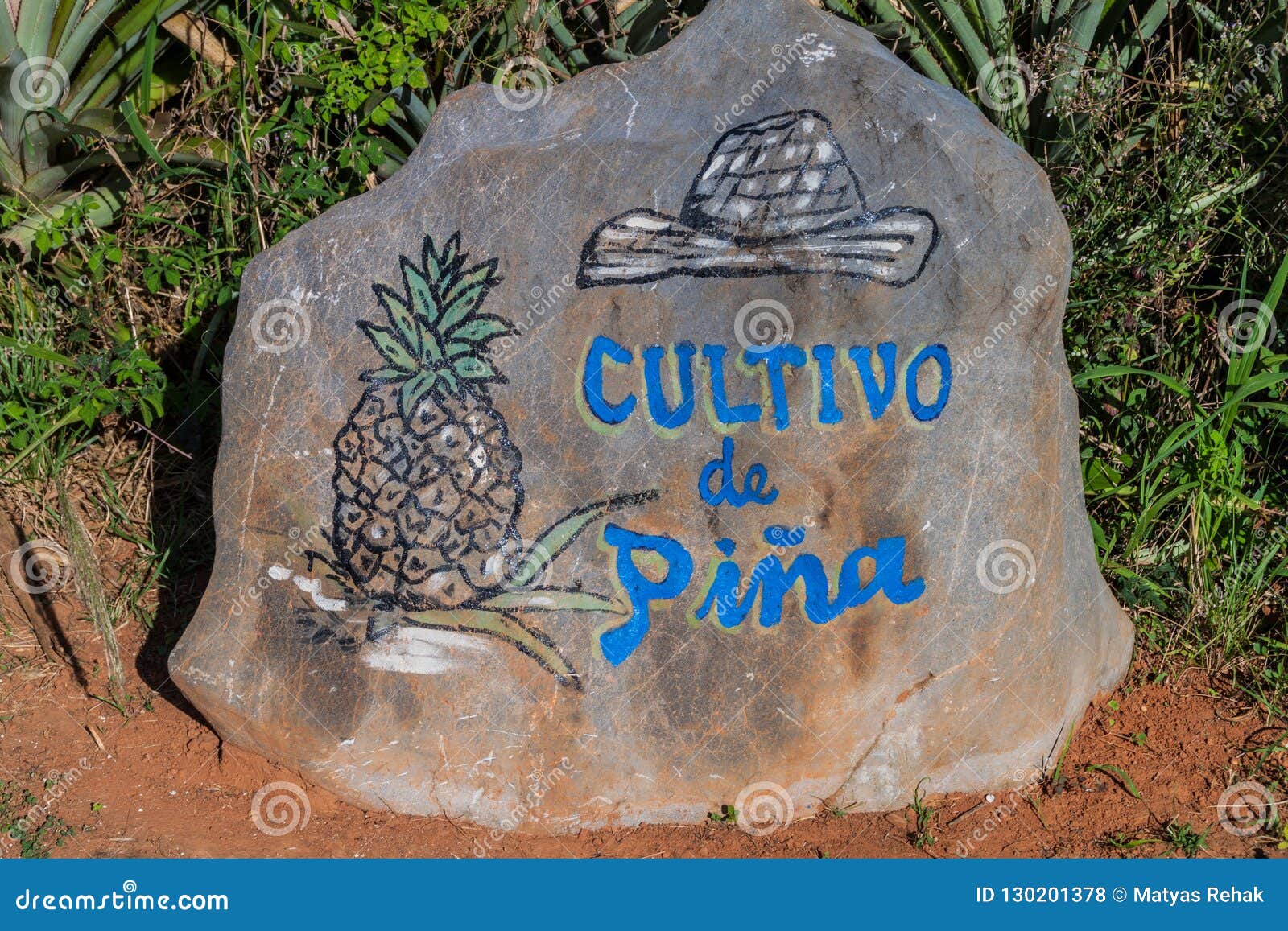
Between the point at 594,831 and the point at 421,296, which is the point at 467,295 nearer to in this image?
the point at 421,296

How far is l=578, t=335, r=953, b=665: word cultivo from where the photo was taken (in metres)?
3.42

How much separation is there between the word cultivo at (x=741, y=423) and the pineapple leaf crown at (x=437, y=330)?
0.32 meters

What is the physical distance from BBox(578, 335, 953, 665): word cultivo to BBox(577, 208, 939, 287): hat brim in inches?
7.8

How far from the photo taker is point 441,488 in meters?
3.60

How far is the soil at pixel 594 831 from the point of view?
11.5ft

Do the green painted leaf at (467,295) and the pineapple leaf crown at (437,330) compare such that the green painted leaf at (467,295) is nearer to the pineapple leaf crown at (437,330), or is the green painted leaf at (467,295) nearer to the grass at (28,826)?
the pineapple leaf crown at (437,330)

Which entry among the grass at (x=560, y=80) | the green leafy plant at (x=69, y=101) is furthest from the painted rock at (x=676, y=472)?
the green leafy plant at (x=69, y=101)

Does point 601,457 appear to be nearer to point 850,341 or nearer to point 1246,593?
point 850,341

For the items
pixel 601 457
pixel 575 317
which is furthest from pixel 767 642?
pixel 575 317

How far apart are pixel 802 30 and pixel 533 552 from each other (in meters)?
1.69

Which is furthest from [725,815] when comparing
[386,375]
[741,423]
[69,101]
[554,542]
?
[69,101]

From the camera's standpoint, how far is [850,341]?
343 centimetres

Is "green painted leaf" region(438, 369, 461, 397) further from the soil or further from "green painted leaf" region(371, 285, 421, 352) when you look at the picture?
the soil

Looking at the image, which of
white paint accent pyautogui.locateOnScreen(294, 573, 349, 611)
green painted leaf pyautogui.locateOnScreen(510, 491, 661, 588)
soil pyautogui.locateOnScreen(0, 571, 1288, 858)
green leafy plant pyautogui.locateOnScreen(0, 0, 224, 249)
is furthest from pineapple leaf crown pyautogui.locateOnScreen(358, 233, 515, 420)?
green leafy plant pyautogui.locateOnScreen(0, 0, 224, 249)
